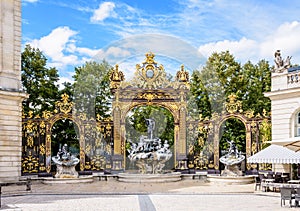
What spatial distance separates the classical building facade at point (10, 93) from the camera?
63.8 ft

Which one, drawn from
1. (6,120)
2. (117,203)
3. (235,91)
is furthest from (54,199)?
(235,91)

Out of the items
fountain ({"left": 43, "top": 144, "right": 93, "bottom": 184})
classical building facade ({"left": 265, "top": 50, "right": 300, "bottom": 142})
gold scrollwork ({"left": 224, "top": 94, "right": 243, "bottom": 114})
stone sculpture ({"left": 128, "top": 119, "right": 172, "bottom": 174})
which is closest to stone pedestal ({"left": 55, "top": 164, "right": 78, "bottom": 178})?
fountain ({"left": 43, "top": 144, "right": 93, "bottom": 184})

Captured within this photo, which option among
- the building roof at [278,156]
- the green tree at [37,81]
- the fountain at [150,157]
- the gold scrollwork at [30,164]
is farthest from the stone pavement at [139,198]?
the green tree at [37,81]

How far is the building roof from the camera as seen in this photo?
1479cm

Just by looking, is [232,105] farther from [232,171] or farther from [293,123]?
[293,123]

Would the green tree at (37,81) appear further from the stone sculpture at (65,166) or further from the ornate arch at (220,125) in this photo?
the ornate arch at (220,125)

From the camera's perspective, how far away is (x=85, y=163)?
930 inches

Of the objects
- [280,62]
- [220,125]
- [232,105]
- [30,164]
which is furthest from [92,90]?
[280,62]

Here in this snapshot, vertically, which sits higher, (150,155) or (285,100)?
(285,100)

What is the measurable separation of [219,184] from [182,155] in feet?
14.2

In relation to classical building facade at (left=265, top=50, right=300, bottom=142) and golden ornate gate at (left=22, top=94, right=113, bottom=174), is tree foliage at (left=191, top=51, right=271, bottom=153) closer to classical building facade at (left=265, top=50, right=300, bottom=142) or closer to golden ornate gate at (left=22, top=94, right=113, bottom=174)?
golden ornate gate at (left=22, top=94, right=113, bottom=174)

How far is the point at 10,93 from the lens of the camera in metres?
19.5

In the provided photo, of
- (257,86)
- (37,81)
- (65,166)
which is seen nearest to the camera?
(65,166)

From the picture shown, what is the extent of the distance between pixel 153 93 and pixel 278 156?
1068cm
